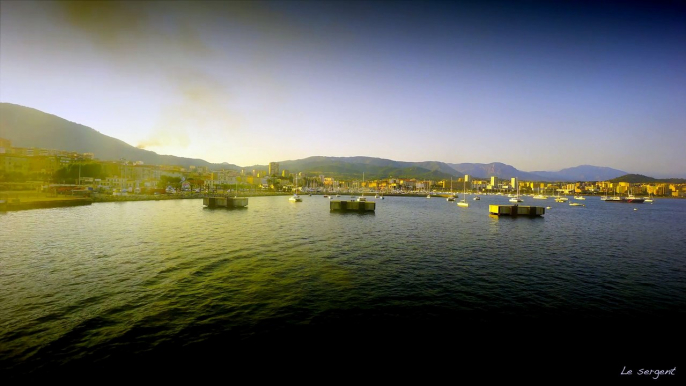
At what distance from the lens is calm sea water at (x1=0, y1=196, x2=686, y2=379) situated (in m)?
11.1

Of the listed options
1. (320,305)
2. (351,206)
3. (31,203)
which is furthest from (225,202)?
(320,305)

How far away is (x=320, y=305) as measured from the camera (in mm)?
15484

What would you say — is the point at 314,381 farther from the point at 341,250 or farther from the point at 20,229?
the point at 20,229

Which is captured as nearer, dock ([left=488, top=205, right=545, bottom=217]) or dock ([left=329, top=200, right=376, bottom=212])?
dock ([left=488, top=205, right=545, bottom=217])

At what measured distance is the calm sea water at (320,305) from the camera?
1105 centimetres

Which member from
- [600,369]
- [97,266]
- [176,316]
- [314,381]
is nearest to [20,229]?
[97,266]

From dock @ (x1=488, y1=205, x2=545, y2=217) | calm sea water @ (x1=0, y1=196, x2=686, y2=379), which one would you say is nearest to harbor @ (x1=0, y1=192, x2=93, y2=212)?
calm sea water @ (x1=0, y1=196, x2=686, y2=379)

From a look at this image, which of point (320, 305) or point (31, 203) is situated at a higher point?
point (31, 203)

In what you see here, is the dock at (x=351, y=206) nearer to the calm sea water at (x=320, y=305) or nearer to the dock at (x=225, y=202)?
the dock at (x=225, y=202)

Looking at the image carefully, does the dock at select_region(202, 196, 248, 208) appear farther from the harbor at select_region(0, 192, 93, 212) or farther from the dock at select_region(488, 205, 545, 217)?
the dock at select_region(488, 205, 545, 217)

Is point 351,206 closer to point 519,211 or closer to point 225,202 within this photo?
point 225,202

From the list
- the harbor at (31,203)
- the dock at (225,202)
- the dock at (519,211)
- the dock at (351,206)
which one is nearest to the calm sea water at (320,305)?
the dock at (519,211)

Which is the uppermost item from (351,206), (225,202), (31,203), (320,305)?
(31,203)

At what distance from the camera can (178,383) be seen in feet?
30.2
